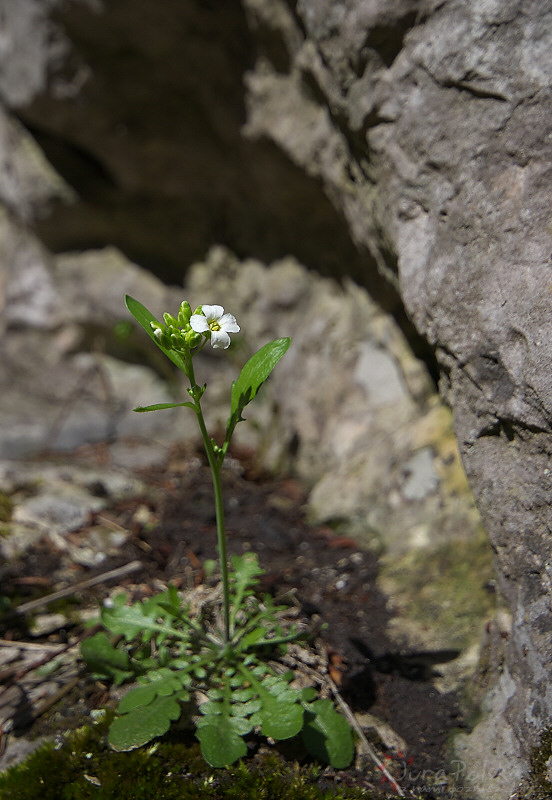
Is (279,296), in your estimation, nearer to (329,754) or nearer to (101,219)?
(101,219)

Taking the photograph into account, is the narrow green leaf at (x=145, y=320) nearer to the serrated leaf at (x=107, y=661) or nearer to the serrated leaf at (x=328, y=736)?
the serrated leaf at (x=107, y=661)

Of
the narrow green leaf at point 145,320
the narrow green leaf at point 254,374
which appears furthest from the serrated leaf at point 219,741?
the narrow green leaf at point 145,320

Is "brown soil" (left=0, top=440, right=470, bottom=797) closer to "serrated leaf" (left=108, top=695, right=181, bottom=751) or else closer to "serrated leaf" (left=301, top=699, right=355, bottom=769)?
"serrated leaf" (left=301, top=699, right=355, bottom=769)

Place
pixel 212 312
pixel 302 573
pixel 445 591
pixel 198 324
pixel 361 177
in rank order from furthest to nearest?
pixel 361 177, pixel 302 573, pixel 445 591, pixel 212 312, pixel 198 324

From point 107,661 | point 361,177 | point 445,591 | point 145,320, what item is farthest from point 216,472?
point 361,177

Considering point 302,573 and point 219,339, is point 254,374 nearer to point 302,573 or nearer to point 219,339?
point 219,339

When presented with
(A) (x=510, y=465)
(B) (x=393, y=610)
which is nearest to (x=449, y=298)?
(A) (x=510, y=465)
